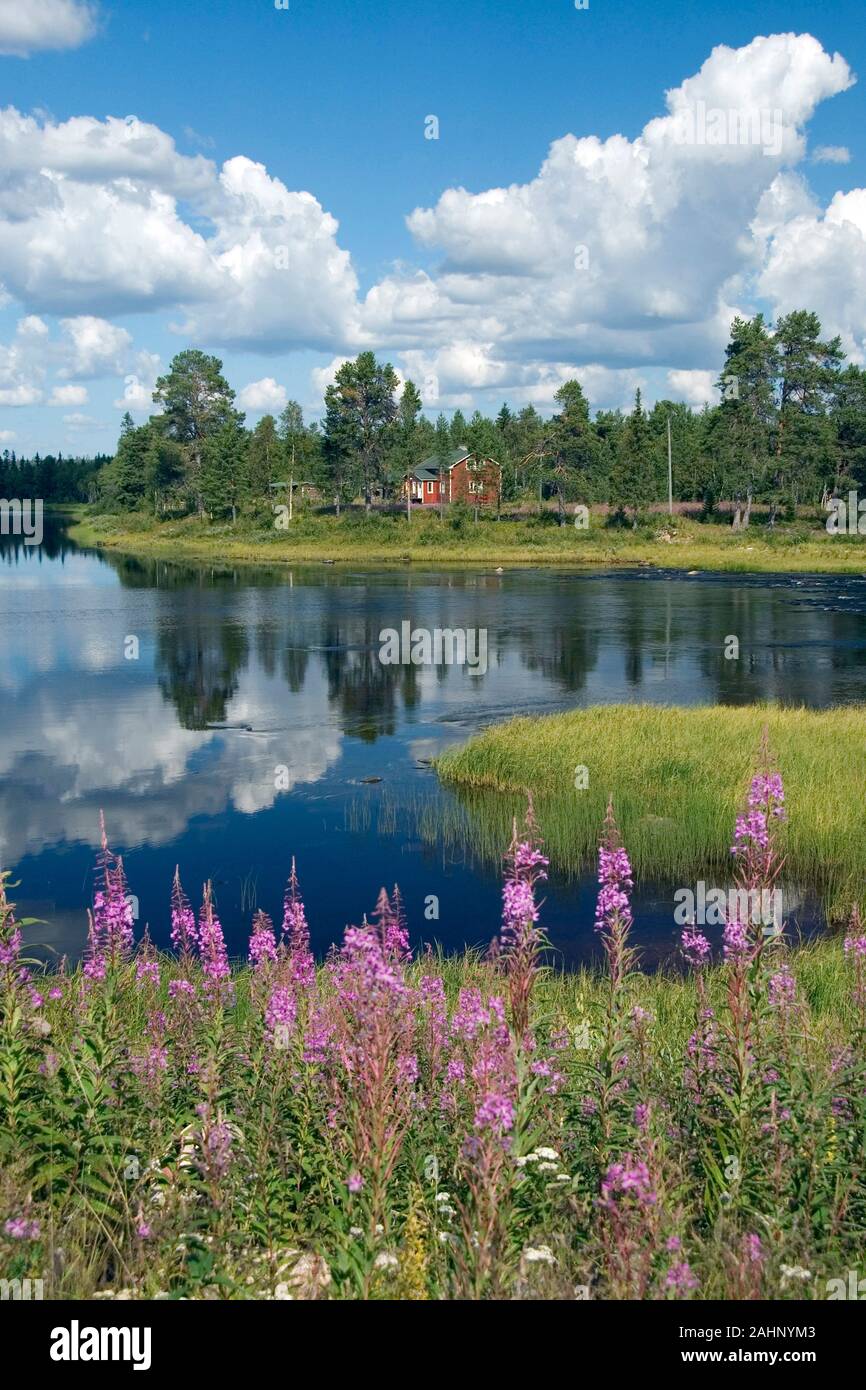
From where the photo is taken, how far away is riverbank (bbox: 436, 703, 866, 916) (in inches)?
701

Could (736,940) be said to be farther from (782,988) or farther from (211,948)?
(211,948)

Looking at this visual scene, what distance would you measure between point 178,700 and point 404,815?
14309mm

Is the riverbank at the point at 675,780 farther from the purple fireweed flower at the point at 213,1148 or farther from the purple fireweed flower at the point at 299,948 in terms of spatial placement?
the purple fireweed flower at the point at 213,1148

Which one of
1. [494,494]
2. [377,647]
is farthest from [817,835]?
[494,494]

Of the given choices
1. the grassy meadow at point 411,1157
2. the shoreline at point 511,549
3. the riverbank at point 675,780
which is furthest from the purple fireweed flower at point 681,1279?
the shoreline at point 511,549

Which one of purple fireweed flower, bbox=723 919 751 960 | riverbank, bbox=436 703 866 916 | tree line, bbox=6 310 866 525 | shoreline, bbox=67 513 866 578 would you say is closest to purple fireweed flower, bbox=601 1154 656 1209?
purple fireweed flower, bbox=723 919 751 960

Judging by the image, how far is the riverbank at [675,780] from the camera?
58.4ft

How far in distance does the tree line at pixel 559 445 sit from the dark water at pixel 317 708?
33216 mm

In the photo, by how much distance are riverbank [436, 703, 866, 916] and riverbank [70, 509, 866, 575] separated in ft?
185

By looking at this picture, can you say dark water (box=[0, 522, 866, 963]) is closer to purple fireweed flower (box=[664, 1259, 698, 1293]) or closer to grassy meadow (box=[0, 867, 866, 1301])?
grassy meadow (box=[0, 867, 866, 1301])

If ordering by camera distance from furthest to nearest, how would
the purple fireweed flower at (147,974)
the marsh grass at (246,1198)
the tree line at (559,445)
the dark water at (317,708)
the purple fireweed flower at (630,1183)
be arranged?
the tree line at (559,445) < the dark water at (317,708) < the purple fireweed flower at (147,974) < the marsh grass at (246,1198) < the purple fireweed flower at (630,1183)

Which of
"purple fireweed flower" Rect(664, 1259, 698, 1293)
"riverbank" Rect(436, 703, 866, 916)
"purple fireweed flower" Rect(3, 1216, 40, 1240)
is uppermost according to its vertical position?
"purple fireweed flower" Rect(664, 1259, 698, 1293)

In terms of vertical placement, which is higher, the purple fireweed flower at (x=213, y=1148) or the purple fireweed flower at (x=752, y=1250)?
the purple fireweed flower at (x=213, y=1148)

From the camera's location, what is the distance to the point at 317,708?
31.9 m
